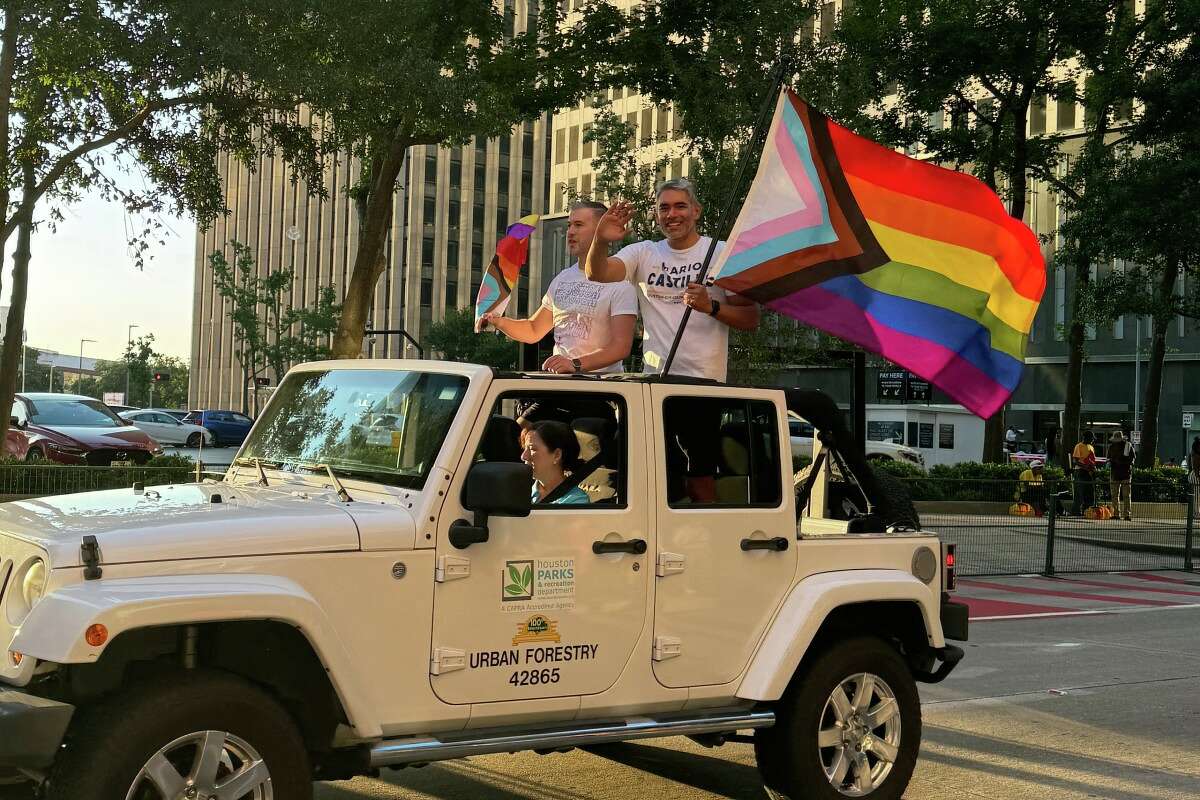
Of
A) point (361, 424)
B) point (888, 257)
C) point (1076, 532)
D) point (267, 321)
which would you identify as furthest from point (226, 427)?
point (361, 424)

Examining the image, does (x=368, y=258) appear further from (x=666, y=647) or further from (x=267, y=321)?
(x=267, y=321)

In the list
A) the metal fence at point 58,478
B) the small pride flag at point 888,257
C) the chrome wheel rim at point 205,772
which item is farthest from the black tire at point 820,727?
the metal fence at point 58,478

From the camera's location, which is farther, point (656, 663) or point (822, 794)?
point (822, 794)

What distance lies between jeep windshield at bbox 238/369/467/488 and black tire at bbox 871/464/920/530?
2337 millimetres

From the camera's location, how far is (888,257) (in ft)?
22.2

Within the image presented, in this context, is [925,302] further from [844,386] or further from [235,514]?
[844,386]

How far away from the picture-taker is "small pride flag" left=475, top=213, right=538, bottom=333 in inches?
339

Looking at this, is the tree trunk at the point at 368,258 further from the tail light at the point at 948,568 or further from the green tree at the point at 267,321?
the green tree at the point at 267,321

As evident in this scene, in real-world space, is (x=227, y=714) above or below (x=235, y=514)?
below

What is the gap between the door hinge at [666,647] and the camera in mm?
5137

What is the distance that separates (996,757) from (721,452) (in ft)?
9.39

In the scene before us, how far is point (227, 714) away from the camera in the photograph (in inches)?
163

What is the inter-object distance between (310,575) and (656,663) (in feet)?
4.92

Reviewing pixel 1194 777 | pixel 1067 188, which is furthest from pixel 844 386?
pixel 1194 777
